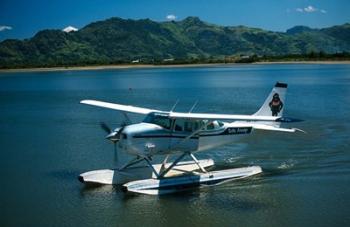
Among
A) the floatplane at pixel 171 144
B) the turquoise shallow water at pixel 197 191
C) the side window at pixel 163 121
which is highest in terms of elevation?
the side window at pixel 163 121

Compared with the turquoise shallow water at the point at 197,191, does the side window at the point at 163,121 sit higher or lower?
higher

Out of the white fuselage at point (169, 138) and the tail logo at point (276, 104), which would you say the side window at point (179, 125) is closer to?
the white fuselage at point (169, 138)

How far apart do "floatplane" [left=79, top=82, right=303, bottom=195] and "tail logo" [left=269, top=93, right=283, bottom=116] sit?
487mm

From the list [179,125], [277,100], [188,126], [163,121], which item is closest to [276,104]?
[277,100]

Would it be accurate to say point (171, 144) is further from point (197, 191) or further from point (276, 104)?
point (276, 104)

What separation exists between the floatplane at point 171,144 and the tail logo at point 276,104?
0.49m

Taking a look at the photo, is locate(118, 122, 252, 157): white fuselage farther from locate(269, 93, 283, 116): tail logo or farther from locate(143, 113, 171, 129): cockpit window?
locate(269, 93, 283, 116): tail logo

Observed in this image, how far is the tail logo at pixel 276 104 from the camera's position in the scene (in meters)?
16.0

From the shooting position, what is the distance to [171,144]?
13.8 m

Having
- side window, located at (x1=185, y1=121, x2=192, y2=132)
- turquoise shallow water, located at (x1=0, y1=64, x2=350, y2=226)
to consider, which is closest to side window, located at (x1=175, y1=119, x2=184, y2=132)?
side window, located at (x1=185, y1=121, x2=192, y2=132)

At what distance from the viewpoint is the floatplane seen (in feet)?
43.4

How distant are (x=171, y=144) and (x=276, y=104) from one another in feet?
14.1

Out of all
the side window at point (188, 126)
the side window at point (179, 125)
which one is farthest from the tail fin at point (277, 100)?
the side window at point (179, 125)

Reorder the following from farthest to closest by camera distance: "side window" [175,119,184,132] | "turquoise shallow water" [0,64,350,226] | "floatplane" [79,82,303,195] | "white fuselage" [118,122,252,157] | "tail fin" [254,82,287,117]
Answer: "tail fin" [254,82,287,117]
"side window" [175,119,184,132]
"floatplane" [79,82,303,195]
"white fuselage" [118,122,252,157]
"turquoise shallow water" [0,64,350,226]
